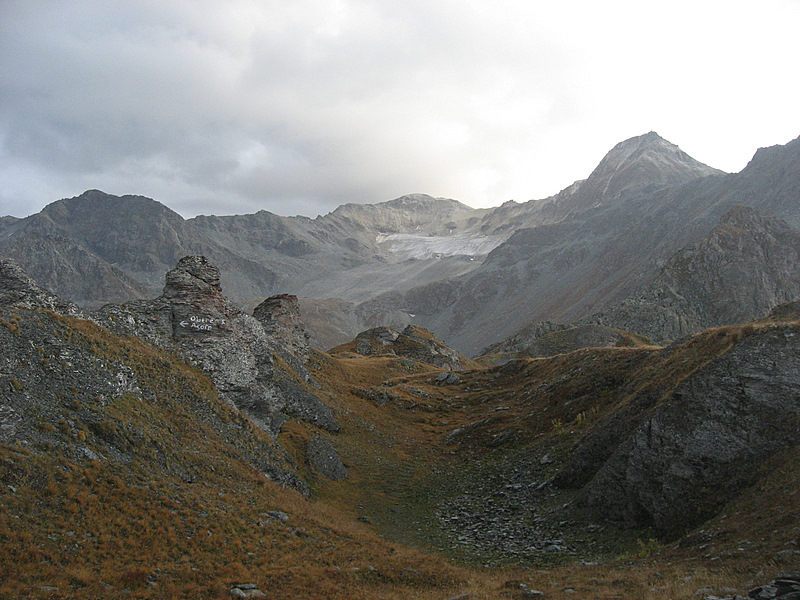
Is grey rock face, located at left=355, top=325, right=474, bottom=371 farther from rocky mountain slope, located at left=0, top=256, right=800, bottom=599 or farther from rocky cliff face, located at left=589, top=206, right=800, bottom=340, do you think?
rocky mountain slope, located at left=0, top=256, right=800, bottom=599

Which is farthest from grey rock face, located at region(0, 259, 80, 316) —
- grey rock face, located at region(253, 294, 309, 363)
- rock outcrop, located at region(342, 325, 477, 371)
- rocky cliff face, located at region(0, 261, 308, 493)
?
rock outcrop, located at region(342, 325, 477, 371)

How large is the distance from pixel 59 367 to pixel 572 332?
366 ft

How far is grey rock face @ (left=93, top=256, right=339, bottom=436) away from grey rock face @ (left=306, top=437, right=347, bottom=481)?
10.5 ft

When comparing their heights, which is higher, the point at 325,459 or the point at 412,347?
the point at 412,347

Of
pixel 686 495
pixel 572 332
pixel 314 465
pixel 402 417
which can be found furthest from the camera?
pixel 572 332

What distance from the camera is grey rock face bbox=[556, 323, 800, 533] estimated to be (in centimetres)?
2045

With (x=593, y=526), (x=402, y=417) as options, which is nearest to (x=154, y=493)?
(x=593, y=526)

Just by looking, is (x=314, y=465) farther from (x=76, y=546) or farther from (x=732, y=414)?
(x=732, y=414)

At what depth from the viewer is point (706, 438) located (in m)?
22.0

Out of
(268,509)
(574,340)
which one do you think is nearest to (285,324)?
(268,509)

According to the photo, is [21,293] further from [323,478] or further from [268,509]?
[323,478]

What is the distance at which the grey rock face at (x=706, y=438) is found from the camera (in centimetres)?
2045

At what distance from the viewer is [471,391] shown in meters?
64.8

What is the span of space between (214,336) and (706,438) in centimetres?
3224
